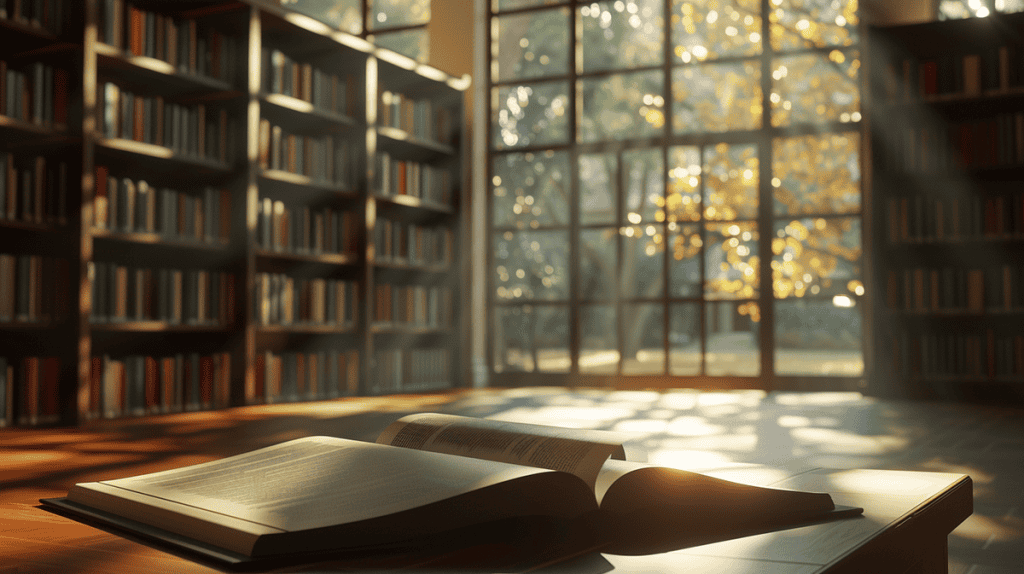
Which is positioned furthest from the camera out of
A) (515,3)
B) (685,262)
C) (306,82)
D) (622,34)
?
(515,3)

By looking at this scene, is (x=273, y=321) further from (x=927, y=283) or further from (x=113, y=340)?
(x=927, y=283)

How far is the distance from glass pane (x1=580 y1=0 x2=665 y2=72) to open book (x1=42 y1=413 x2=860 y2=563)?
20.3ft

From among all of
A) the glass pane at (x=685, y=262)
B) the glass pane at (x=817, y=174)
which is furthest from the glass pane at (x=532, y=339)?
the glass pane at (x=817, y=174)

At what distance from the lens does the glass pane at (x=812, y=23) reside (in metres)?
6.06

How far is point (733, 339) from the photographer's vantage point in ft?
20.2

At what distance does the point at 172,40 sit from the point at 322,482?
13.7 ft

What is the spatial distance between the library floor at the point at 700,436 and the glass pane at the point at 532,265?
1419 mm

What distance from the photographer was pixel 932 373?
16.9 ft

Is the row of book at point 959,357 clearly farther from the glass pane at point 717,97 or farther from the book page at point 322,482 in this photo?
the book page at point 322,482

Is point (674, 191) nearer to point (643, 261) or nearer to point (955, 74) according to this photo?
point (643, 261)

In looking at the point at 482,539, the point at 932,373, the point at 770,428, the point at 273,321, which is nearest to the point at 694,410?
the point at 770,428

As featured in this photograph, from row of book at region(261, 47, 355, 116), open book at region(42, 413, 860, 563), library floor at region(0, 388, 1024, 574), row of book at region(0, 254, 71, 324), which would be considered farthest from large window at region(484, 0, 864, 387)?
open book at region(42, 413, 860, 563)

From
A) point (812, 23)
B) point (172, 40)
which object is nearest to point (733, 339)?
point (812, 23)

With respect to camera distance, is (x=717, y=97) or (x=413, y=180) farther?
(x=717, y=97)
